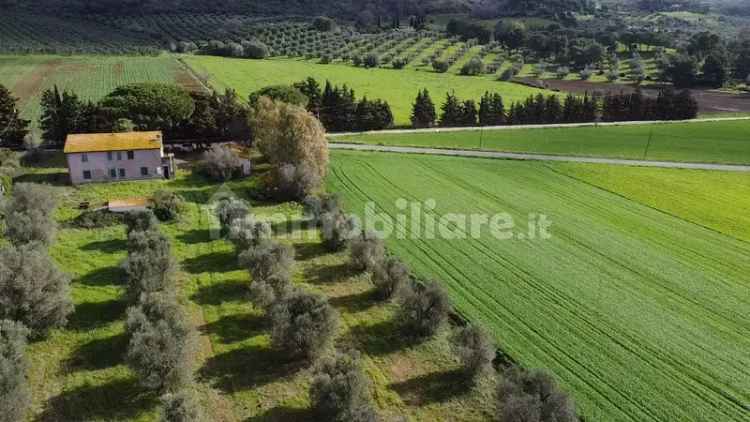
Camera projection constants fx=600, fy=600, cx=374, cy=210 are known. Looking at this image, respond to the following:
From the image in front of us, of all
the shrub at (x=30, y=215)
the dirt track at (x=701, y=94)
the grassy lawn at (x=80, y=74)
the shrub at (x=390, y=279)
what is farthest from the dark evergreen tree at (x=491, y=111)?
the shrub at (x=30, y=215)

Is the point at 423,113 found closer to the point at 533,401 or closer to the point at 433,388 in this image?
the point at 433,388

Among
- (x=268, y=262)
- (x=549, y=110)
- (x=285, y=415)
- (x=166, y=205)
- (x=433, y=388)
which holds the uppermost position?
(x=549, y=110)

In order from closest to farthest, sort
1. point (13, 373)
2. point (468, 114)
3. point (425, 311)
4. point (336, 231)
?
point (13, 373), point (425, 311), point (336, 231), point (468, 114)

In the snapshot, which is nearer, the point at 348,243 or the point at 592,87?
the point at 348,243

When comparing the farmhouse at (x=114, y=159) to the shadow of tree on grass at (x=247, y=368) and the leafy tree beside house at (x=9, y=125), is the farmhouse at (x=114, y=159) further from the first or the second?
the shadow of tree on grass at (x=247, y=368)

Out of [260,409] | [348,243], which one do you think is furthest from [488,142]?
[260,409]

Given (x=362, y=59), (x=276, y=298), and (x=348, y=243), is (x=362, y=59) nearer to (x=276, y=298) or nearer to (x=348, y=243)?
(x=348, y=243)

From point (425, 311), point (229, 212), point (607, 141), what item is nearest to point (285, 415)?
point (425, 311)
